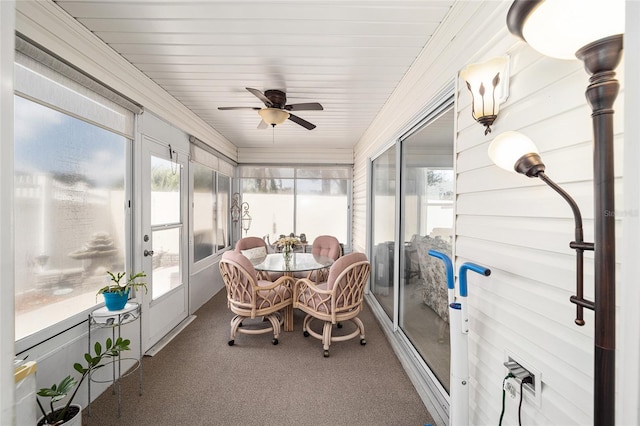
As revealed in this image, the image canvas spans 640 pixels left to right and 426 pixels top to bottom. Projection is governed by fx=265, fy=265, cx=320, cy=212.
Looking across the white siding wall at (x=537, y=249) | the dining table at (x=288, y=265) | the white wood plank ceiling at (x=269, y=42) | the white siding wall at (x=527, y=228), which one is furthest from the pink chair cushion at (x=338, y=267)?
the white wood plank ceiling at (x=269, y=42)

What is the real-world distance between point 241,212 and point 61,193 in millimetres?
3619

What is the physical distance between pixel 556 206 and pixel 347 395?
1.91 metres

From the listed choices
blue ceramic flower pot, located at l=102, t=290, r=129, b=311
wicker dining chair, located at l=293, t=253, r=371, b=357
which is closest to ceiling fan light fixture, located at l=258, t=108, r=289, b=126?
wicker dining chair, located at l=293, t=253, r=371, b=357

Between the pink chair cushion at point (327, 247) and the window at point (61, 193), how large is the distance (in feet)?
8.37

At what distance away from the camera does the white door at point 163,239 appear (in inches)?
104

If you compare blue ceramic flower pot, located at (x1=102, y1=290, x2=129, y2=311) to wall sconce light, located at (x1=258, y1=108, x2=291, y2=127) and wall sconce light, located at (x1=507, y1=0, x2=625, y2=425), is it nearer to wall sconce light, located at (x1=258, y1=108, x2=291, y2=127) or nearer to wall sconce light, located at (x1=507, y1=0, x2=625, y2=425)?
wall sconce light, located at (x1=258, y1=108, x2=291, y2=127)

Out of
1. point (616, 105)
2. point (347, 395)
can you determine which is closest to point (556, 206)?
point (616, 105)

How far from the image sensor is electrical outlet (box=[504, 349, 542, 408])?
100 cm

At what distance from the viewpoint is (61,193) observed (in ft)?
5.82

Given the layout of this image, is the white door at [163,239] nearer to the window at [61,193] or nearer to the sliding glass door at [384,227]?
the window at [61,193]

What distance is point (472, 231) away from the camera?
1.44 meters

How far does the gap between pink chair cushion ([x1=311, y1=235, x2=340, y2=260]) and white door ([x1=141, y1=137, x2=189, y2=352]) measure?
1.87m

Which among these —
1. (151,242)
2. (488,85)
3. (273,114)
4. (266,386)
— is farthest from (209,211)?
(488,85)

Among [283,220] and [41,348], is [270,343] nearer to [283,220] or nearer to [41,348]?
[41,348]
